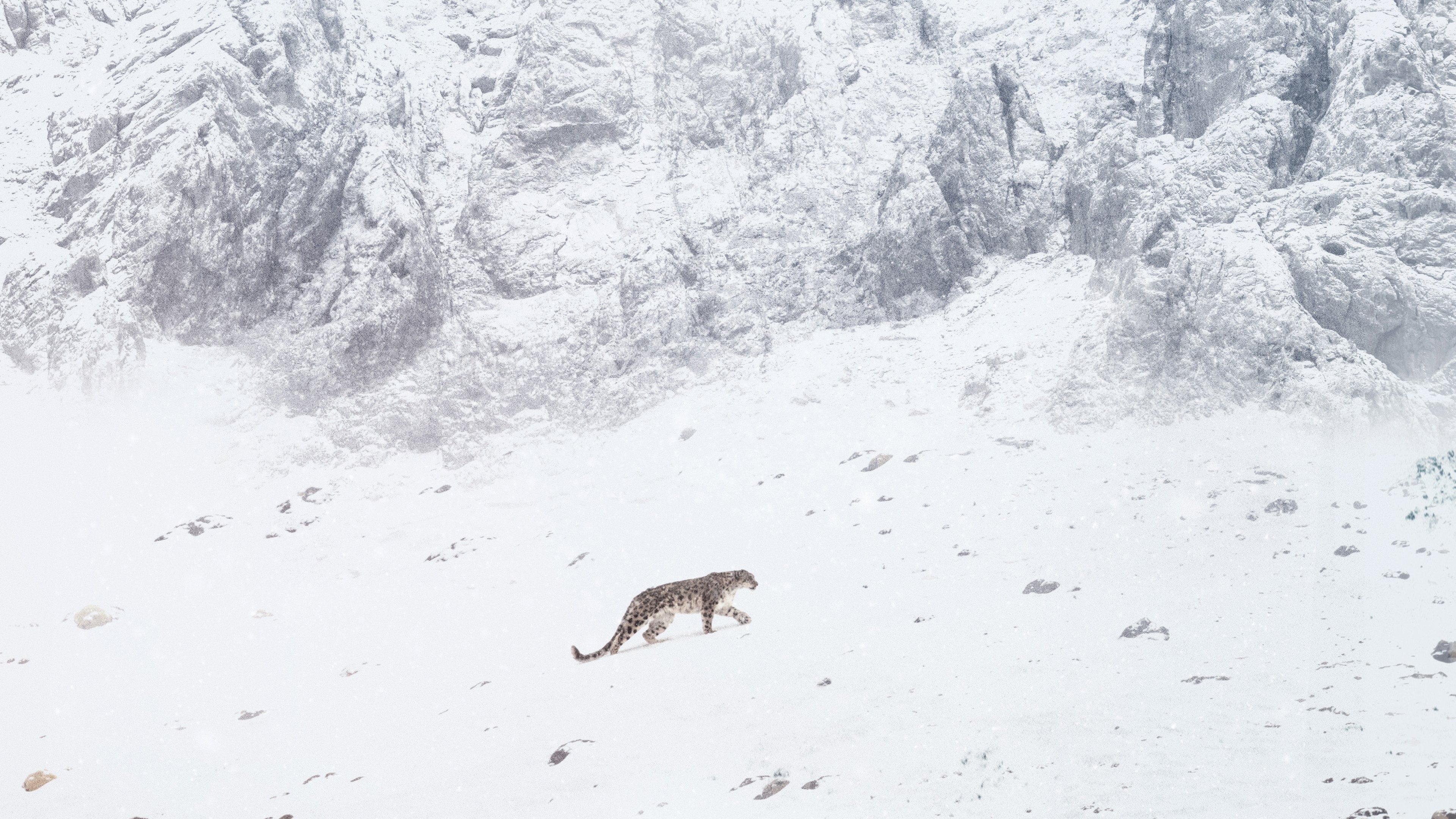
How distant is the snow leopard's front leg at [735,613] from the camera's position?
14898 mm

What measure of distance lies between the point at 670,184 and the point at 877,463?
19.7 meters

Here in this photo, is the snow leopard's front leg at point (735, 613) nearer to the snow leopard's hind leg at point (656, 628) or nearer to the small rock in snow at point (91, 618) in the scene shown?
the snow leopard's hind leg at point (656, 628)

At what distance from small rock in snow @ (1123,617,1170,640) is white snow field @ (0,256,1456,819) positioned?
26 cm

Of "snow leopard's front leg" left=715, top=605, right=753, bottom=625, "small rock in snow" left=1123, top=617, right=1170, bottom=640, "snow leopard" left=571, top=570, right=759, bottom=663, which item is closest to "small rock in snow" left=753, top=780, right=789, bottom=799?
"snow leopard" left=571, top=570, right=759, bottom=663

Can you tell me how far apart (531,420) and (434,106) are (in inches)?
728

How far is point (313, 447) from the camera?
105ft

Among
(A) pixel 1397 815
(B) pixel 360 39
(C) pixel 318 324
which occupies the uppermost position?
(B) pixel 360 39

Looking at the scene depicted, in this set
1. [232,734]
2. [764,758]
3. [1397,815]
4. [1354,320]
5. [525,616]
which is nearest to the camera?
[1397,815]

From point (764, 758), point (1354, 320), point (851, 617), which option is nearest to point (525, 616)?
point (851, 617)

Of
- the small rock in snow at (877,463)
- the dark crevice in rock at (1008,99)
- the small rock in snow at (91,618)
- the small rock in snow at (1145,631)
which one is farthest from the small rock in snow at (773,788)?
the dark crevice in rock at (1008,99)

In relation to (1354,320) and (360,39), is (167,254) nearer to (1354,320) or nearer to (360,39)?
(360,39)

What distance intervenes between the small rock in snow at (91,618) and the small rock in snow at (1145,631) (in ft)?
82.3

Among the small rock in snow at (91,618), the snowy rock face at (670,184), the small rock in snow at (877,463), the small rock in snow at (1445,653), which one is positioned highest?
the snowy rock face at (670,184)

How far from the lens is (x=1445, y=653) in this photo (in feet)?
33.8
